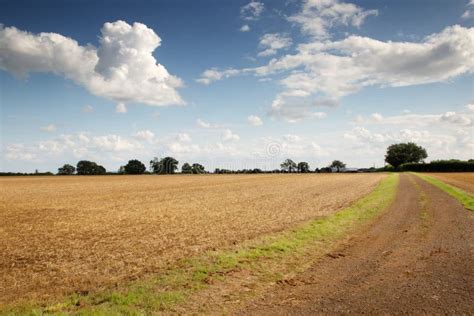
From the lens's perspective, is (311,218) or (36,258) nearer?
(36,258)

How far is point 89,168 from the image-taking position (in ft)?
598

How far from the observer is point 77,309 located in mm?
7344

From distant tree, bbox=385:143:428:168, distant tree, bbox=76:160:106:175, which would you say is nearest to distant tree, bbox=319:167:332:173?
distant tree, bbox=385:143:428:168

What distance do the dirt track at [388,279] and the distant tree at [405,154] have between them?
592ft

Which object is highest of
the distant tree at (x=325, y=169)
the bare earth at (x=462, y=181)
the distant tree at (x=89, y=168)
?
the distant tree at (x=89, y=168)

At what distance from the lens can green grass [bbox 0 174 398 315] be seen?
24.2 ft

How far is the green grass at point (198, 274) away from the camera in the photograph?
7.37 m

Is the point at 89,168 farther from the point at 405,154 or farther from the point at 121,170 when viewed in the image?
the point at 405,154

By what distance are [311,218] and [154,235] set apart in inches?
349

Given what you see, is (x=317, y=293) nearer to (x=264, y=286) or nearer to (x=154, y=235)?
(x=264, y=286)

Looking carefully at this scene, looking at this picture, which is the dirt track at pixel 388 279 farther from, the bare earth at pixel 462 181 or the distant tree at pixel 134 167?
the distant tree at pixel 134 167

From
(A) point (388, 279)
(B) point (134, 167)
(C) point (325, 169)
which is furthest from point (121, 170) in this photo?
(A) point (388, 279)

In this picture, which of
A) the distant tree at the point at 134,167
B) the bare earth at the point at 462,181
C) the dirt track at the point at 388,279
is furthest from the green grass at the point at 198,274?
the distant tree at the point at 134,167

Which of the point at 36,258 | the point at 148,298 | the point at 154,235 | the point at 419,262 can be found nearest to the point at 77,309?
the point at 148,298
